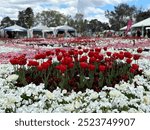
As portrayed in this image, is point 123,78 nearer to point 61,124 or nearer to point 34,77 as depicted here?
point 34,77

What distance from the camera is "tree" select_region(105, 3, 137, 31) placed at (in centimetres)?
9594

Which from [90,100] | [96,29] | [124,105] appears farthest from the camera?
[96,29]

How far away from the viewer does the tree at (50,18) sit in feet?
357

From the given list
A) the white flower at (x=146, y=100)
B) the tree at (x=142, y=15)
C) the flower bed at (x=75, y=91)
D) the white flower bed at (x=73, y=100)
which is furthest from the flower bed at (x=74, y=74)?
the tree at (x=142, y=15)

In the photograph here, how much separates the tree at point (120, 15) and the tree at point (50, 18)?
44.4 ft

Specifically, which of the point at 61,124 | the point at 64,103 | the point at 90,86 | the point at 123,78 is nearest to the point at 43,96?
the point at 64,103

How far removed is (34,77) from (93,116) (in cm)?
264

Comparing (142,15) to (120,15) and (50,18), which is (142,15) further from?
(50,18)

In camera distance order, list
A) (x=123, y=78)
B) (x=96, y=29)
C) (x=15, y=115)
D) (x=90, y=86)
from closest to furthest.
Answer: (x=15, y=115)
(x=90, y=86)
(x=123, y=78)
(x=96, y=29)

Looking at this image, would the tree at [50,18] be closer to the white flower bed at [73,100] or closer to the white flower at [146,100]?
the white flower bed at [73,100]

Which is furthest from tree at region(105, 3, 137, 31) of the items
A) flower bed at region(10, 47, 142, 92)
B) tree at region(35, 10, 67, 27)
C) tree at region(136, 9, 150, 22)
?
flower bed at region(10, 47, 142, 92)

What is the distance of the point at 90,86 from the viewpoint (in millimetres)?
6605

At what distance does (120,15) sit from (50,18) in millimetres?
21383

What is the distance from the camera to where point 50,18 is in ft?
362
